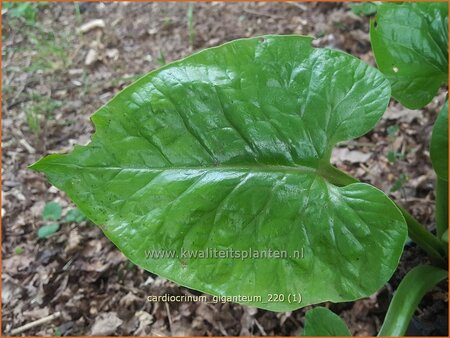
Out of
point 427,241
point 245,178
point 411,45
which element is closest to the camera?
point 245,178

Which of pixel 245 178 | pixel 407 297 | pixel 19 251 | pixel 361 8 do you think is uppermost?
pixel 245 178

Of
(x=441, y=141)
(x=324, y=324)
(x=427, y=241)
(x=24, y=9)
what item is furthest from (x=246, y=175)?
(x=24, y=9)

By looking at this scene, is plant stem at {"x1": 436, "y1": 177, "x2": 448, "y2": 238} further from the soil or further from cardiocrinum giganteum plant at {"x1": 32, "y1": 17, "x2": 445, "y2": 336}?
cardiocrinum giganteum plant at {"x1": 32, "y1": 17, "x2": 445, "y2": 336}

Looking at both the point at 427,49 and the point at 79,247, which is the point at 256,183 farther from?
the point at 79,247

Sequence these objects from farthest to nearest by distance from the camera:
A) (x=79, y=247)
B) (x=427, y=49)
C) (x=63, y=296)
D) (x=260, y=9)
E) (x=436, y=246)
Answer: (x=260, y=9)
(x=79, y=247)
(x=63, y=296)
(x=436, y=246)
(x=427, y=49)

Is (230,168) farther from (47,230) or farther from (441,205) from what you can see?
(47,230)

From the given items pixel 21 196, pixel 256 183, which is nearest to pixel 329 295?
pixel 256 183
